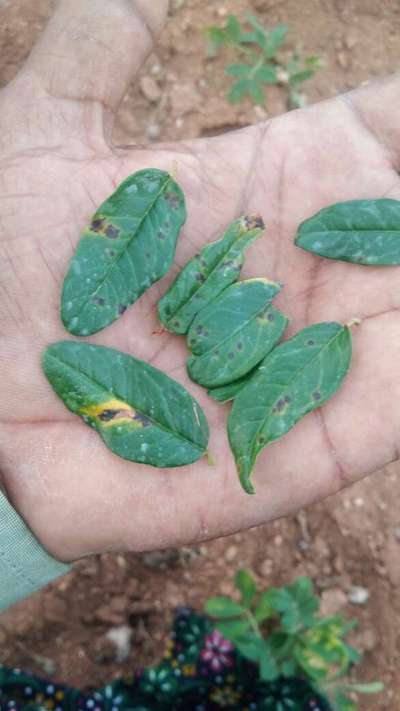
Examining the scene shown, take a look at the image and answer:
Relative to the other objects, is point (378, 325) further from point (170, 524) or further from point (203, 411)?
point (170, 524)

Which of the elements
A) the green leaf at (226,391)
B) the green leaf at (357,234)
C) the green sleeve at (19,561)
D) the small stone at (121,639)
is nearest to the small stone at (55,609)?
the small stone at (121,639)

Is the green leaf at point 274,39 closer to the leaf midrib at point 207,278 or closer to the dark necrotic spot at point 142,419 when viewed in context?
the leaf midrib at point 207,278

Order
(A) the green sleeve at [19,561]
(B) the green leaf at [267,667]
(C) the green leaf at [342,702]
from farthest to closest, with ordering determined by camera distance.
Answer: (C) the green leaf at [342,702], (B) the green leaf at [267,667], (A) the green sleeve at [19,561]

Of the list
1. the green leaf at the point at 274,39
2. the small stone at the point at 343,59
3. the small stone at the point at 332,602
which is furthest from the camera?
the small stone at the point at 343,59

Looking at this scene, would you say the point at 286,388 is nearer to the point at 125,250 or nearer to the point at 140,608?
the point at 125,250

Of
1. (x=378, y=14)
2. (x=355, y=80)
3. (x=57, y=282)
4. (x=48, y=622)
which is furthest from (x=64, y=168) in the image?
(x=378, y=14)

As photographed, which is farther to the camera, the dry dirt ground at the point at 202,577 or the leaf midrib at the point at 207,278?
the dry dirt ground at the point at 202,577

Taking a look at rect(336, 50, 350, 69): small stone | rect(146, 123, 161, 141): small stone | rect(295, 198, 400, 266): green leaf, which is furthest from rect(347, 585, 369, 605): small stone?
rect(336, 50, 350, 69): small stone

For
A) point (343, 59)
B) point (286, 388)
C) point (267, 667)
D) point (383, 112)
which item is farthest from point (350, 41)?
point (267, 667)
